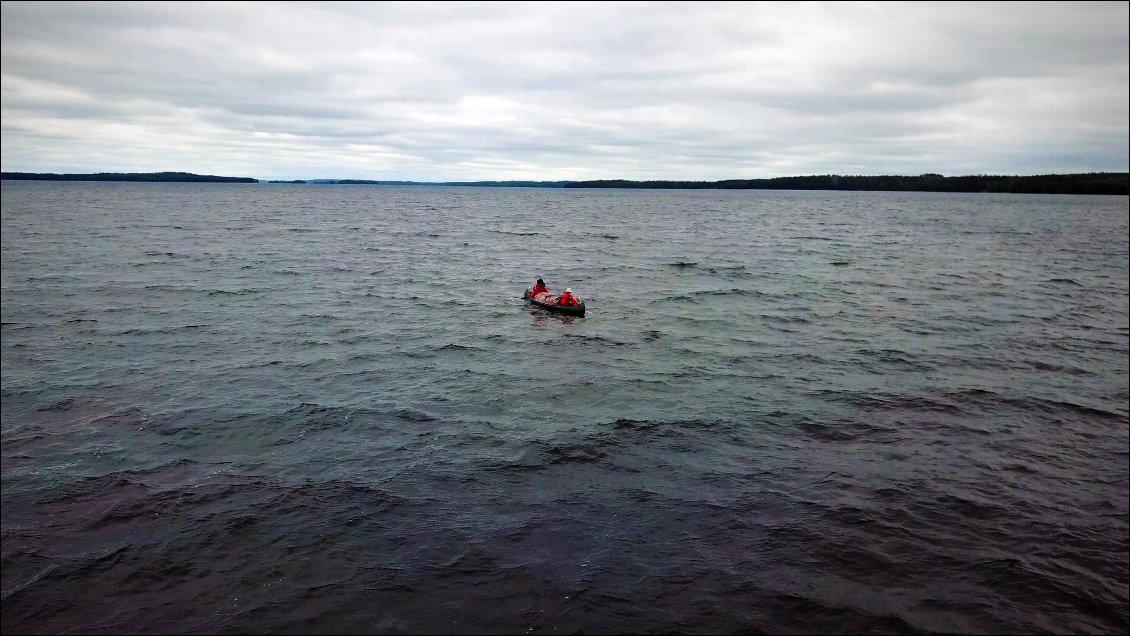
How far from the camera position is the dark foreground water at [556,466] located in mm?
10797

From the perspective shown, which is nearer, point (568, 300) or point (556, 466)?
point (556, 466)

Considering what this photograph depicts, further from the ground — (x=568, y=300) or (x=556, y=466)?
(x=568, y=300)

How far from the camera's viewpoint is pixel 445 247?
6888 cm

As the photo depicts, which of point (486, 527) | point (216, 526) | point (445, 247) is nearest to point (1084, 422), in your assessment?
point (486, 527)

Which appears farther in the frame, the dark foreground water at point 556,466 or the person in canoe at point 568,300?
the person in canoe at point 568,300

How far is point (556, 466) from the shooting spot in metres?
15.8

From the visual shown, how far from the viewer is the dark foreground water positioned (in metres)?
10.8

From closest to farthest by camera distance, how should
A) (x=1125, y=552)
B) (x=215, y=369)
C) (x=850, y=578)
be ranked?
(x=850, y=578) < (x=1125, y=552) < (x=215, y=369)

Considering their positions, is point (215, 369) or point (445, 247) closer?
point (215, 369)

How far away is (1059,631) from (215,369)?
23.8 metres

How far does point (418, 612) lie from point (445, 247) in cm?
6055

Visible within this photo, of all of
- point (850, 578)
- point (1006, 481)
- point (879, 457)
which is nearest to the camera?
point (850, 578)

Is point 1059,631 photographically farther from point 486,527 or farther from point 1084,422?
point 1084,422

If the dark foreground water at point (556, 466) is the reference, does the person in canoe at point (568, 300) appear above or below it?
above
